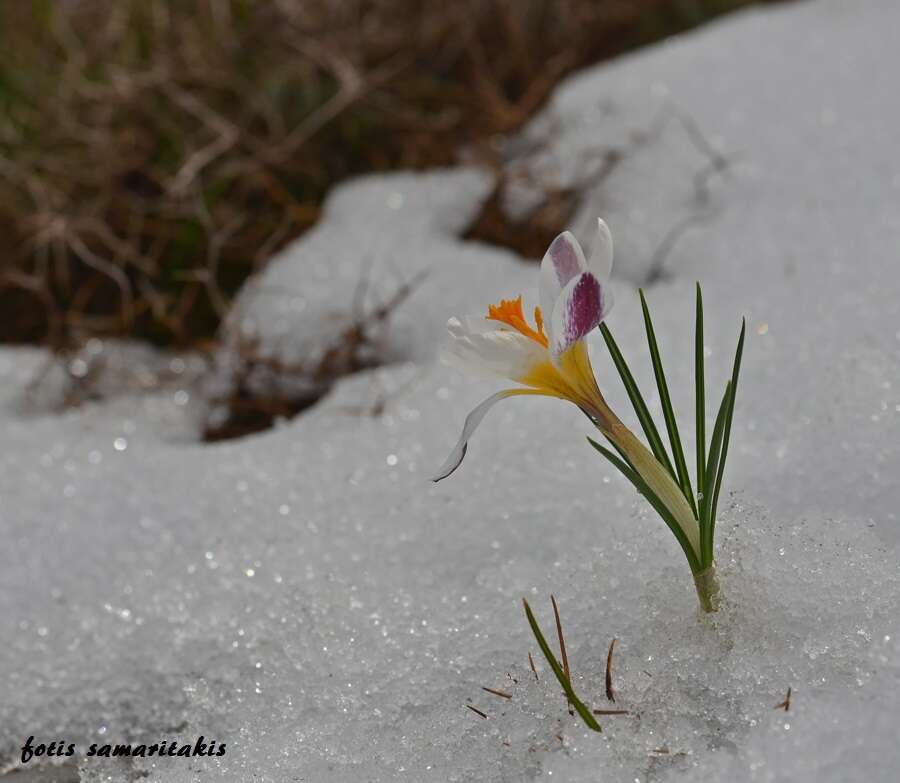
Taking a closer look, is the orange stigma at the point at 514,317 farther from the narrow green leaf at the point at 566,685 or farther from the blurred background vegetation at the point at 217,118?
the blurred background vegetation at the point at 217,118

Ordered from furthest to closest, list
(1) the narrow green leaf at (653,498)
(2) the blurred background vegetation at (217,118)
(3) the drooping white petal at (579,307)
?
1. (2) the blurred background vegetation at (217,118)
2. (1) the narrow green leaf at (653,498)
3. (3) the drooping white petal at (579,307)

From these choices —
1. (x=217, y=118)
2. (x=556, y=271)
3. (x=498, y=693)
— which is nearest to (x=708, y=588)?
(x=498, y=693)

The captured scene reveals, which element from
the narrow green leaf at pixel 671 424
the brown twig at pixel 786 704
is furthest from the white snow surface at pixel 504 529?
the narrow green leaf at pixel 671 424

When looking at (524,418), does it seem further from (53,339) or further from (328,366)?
(53,339)

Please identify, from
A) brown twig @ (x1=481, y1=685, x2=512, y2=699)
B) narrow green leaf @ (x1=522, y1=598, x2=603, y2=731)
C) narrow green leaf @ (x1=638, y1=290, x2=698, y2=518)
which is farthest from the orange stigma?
brown twig @ (x1=481, y1=685, x2=512, y2=699)

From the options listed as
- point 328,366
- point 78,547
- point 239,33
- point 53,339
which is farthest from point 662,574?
point 239,33

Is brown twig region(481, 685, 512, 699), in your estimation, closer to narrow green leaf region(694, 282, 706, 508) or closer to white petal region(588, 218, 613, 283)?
narrow green leaf region(694, 282, 706, 508)
